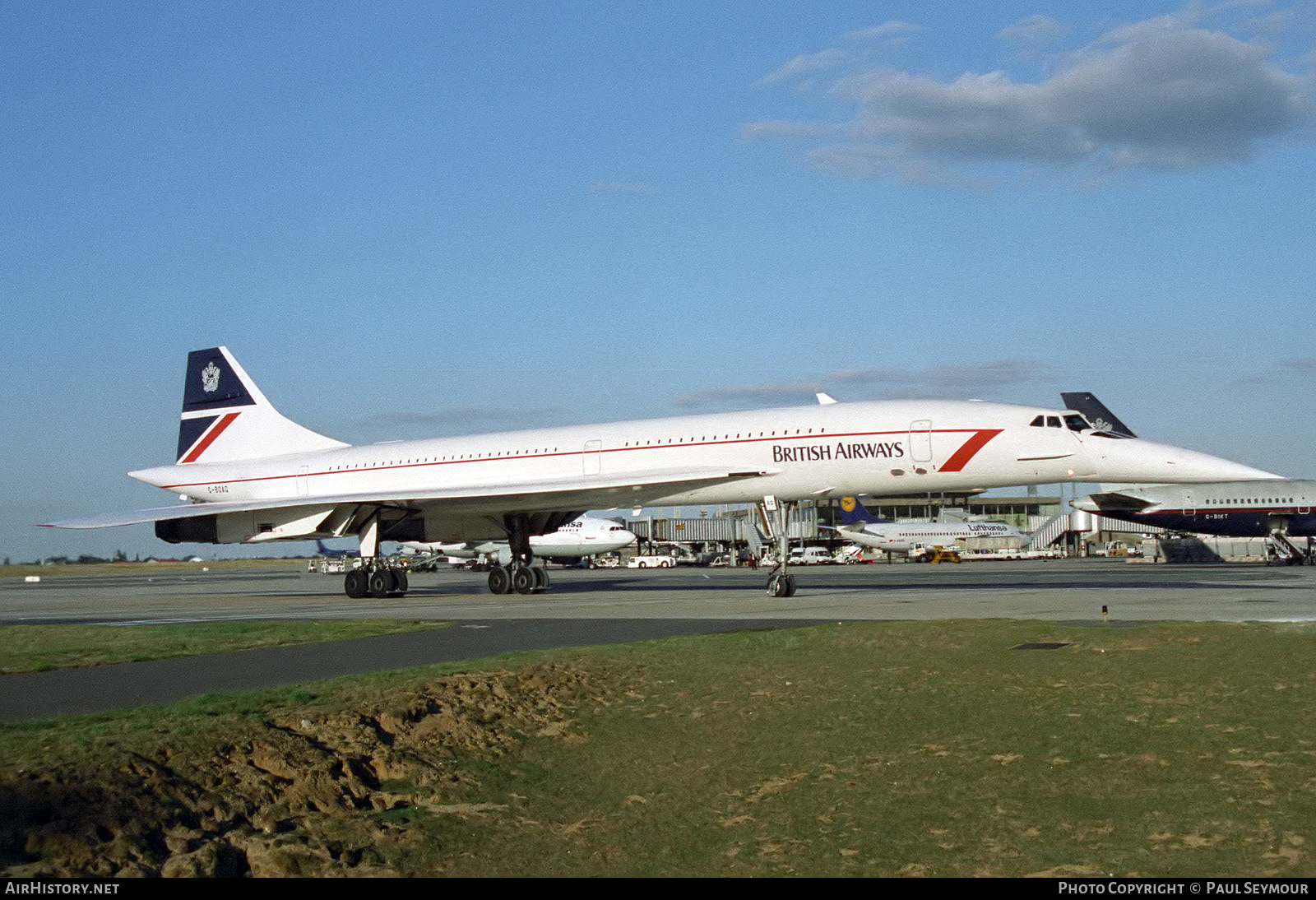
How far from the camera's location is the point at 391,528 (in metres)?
28.2

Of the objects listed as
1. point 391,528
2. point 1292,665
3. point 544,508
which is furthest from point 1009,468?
point 391,528

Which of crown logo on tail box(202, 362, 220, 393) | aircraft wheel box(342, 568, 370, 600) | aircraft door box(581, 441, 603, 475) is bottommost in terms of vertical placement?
aircraft wheel box(342, 568, 370, 600)

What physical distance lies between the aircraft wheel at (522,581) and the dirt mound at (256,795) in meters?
20.0

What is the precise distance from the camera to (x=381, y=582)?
27.4m

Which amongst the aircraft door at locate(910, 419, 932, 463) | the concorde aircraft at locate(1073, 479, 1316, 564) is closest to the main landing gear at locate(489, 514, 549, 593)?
the aircraft door at locate(910, 419, 932, 463)

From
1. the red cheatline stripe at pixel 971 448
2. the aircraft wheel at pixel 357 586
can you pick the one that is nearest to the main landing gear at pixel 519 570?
the aircraft wheel at pixel 357 586

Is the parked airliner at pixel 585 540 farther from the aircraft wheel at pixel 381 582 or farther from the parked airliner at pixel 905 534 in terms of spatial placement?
the aircraft wheel at pixel 381 582

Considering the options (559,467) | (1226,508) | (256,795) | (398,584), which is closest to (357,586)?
(398,584)

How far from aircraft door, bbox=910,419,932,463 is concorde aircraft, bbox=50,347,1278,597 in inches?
1.1

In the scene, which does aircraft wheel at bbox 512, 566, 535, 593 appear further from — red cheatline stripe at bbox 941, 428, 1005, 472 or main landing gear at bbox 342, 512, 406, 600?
red cheatline stripe at bbox 941, 428, 1005, 472

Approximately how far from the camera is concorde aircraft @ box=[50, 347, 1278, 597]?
72.8ft

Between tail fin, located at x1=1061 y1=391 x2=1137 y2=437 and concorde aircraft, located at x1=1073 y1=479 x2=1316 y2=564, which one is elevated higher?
tail fin, located at x1=1061 y1=391 x2=1137 y2=437

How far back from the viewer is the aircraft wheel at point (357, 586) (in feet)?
89.5
